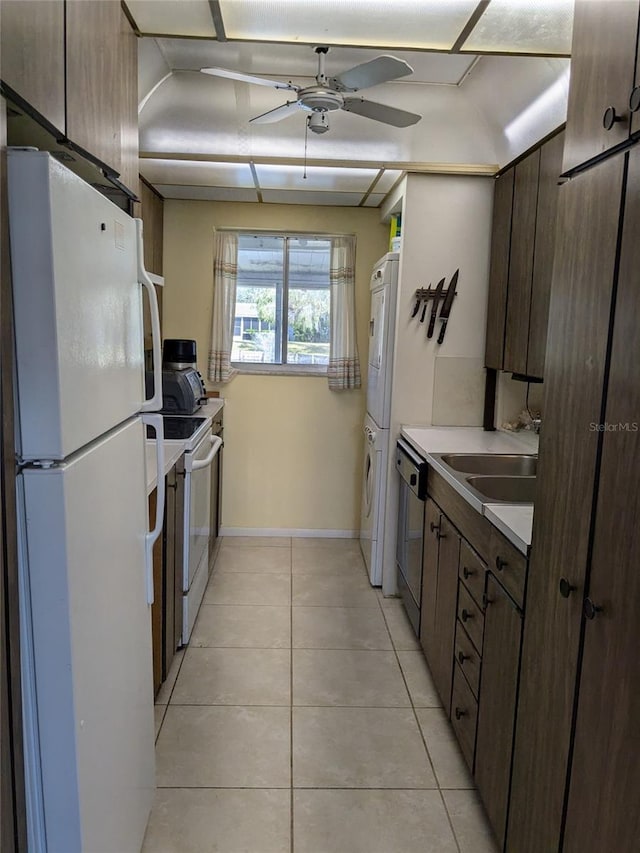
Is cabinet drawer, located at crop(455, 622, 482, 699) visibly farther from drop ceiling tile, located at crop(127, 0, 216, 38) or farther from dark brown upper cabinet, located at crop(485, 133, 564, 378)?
drop ceiling tile, located at crop(127, 0, 216, 38)

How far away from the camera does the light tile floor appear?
1.94m

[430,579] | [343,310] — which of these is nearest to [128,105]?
[430,579]

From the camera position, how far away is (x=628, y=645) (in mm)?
1081

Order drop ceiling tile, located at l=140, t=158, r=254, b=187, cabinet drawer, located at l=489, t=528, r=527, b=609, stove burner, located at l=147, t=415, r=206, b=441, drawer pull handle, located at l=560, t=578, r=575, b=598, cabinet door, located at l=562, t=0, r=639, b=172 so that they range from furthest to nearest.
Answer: drop ceiling tile, located at l=140, t=158, r=254, b=187, stove burner, located at l=147, t=415, r=206, b=441, cabinet drawer, located at l=489, t=528, r=527, b=609, drawer pull handle, located at l=560, t=578, r=575, b=598, cabinet door, located at l=562, t=0, r=639, b=172

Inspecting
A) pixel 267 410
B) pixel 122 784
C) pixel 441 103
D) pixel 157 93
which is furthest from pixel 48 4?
pixel 267 410

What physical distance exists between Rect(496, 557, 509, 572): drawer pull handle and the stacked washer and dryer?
1.86 metres

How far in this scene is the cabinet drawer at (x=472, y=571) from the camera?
2.06 metres

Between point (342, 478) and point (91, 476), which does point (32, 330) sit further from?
point (342, 478)

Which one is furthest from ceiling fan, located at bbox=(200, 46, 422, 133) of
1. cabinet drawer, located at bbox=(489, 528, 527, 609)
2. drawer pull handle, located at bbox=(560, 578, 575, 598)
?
drawer pull handle, located at bbox=(560, 578, 575, 598)

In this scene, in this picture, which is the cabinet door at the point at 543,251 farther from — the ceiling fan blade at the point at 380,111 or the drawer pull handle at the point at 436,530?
the drawer pull handle at the point at 436,530

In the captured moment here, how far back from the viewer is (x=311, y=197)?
4.21 m

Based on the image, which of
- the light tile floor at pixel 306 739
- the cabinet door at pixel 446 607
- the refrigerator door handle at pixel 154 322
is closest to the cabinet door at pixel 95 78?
the refrigerator door handle at pixel 154 322

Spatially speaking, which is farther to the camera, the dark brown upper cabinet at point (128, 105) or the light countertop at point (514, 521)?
the dark brown upper cabinet at point (128, 105)

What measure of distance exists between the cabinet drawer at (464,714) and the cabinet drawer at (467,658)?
3cm
